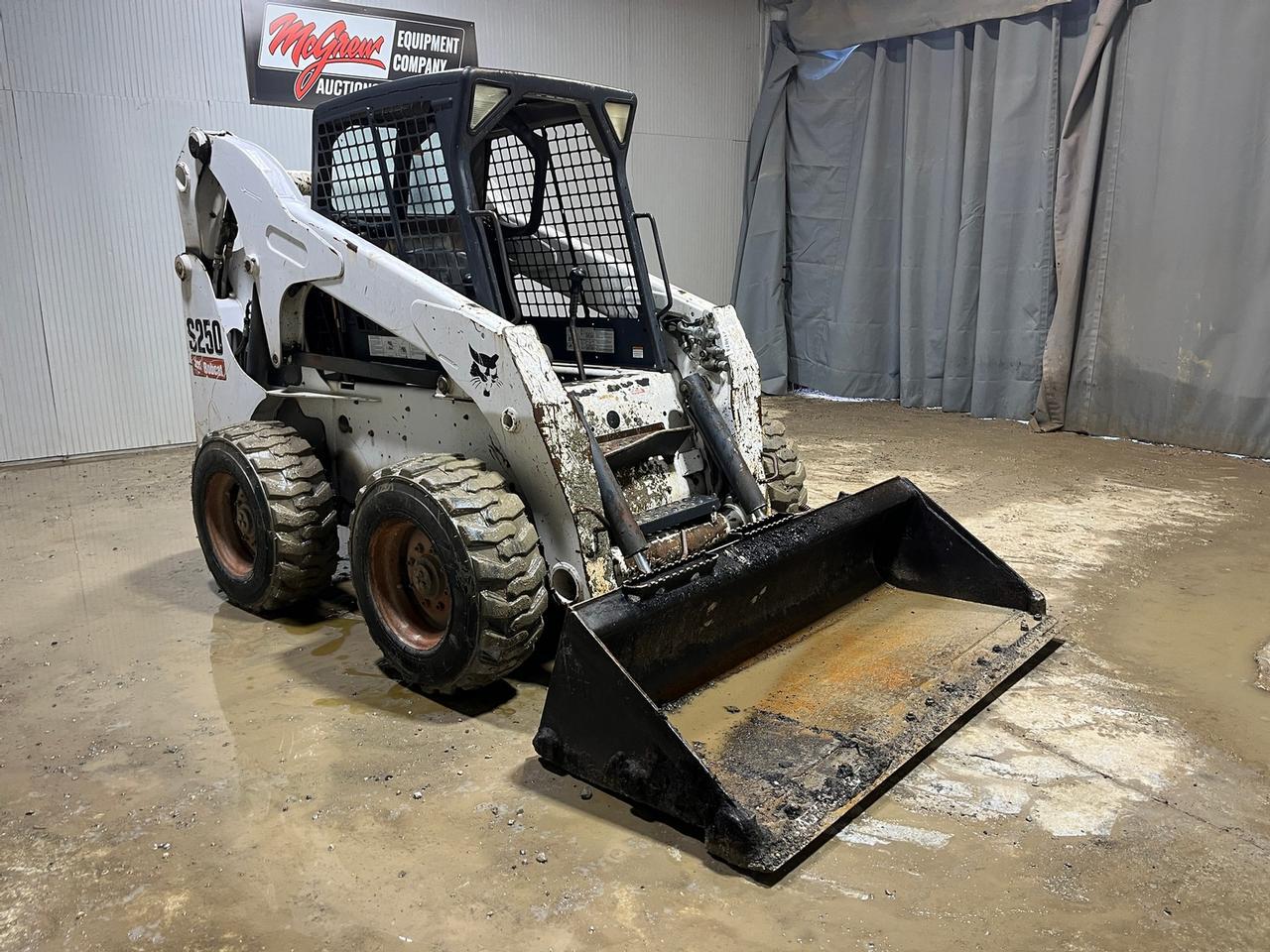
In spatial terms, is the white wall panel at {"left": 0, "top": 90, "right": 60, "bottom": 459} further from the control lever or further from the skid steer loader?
the control lever

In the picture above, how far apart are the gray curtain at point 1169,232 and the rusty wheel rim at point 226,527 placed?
17.5ft

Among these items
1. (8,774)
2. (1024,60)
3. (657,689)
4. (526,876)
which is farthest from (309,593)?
(1024,60)

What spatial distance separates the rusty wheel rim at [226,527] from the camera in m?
3.96

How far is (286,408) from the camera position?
4.07 metres

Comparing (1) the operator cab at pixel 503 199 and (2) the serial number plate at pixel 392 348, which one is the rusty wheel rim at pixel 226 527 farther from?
(2) the serial number plate at pixel 392 348

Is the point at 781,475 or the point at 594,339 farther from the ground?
the point at 594,339

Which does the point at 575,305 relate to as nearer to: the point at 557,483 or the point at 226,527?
the point at 557,483

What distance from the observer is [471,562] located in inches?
112

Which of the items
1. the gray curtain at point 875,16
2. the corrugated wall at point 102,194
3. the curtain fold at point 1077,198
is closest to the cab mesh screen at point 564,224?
the corrugated wall at point 102,194

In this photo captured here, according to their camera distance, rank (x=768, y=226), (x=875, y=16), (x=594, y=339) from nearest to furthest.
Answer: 1. (x=594, y=339)
2. (x=875, y=16)
3. (x=768, y=226)

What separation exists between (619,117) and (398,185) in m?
0.82

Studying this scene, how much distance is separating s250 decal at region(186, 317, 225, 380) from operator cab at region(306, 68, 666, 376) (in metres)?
0.45

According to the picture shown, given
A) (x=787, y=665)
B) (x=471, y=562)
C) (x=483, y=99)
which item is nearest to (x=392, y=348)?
(x=483, y=99)

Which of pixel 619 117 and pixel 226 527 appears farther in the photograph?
pixel 226 527
